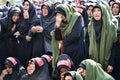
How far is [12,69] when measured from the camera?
18.2ft

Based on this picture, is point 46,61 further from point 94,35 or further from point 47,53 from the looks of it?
point 94,35

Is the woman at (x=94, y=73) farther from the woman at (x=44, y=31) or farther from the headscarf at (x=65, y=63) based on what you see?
the woman at (x=44, y=31)

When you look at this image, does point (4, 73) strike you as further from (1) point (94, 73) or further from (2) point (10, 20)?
(1) point (94, 73)

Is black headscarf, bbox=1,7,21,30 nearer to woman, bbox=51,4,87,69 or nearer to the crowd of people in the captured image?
the crowd of people

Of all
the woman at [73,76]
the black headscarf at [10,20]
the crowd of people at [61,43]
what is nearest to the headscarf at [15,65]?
the crowd of people at [61,43]

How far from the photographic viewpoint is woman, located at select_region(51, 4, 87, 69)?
465 cm

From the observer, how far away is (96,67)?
405cm

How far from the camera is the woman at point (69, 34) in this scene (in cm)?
465

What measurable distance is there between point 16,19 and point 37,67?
945 mm

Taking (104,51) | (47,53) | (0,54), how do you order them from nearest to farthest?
(104,51), (47,53), (0,54)

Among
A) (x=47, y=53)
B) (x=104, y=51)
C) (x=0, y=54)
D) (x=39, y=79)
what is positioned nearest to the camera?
(x=104, y=51)

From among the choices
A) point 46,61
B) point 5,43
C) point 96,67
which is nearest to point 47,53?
point 46,61

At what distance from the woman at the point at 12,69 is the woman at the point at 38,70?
0.54 m

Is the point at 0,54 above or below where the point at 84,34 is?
below
